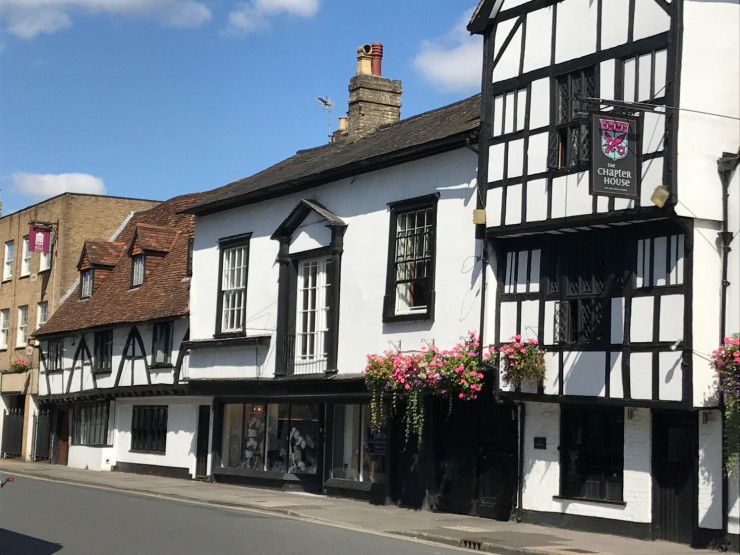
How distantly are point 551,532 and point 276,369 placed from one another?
9.31 metres

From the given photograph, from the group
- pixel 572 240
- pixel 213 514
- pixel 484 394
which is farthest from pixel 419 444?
pixel 572 240

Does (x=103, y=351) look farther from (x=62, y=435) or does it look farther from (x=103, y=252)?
(x=62, y=435)

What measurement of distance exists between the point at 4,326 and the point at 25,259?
3.03m

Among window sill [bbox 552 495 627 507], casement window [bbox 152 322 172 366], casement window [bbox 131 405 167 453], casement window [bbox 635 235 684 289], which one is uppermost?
casement window [bbox 635 235 684 289]

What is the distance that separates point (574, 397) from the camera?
18016mm

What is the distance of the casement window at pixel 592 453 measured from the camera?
58.9 ft

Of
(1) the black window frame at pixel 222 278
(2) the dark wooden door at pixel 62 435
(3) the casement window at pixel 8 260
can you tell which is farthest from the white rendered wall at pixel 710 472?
→ (3) the casement window at pixel 8 260

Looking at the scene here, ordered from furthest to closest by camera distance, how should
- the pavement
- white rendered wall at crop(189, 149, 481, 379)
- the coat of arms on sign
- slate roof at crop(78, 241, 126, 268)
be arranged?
slate roof at crop(78, 241, 126, 268)
white rendered wall at crop(189, 149, 481, 379)
the coat of arms on sign
the pavement

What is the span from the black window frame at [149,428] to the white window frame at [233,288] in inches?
199

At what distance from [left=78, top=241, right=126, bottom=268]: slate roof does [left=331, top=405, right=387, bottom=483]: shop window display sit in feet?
53.1

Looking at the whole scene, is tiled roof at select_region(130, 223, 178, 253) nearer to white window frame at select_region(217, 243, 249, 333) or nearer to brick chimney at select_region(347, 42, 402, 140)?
white window frame at select_region(217, 243, 249, 333)

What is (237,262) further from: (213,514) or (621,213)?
(621,213)

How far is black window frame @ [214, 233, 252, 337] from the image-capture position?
89.6 ft

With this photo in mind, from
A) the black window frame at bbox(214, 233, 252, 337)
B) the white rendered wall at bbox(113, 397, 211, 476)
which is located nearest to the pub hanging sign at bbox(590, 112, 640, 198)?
the black window frame at bbox(214, 233, 252, 337)
